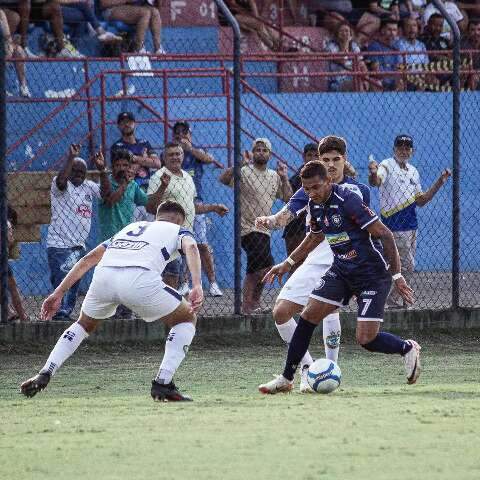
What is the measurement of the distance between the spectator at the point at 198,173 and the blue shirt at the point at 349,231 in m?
6.20

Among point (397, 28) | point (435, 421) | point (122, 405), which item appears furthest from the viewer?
point (397, 28)

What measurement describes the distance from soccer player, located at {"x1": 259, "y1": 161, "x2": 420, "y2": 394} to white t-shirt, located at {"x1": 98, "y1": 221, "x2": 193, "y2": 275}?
1071 millimetres

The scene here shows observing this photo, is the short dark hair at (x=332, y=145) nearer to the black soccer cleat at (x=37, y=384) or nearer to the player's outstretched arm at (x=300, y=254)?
the player's outstretched arm at (x=300, y=254)

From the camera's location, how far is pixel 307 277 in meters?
11.9

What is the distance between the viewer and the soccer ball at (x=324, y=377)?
1088cm

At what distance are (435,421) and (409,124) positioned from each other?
12812 mm

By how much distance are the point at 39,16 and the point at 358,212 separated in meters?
10.3

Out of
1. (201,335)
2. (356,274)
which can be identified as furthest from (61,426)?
(201,335)

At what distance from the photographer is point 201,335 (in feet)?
49.1

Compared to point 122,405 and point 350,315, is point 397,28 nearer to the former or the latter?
point 350,315

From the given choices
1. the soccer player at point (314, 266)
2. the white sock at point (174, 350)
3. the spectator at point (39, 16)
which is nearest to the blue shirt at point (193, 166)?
the spectator at point (39, 16)

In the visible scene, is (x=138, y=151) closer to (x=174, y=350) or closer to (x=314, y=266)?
(x=314, y=266)

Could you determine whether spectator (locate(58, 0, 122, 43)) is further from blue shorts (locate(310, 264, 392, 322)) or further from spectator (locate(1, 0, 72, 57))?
blue shorts (locate(310, 264, 392, 322))

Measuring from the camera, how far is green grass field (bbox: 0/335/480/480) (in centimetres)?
736
